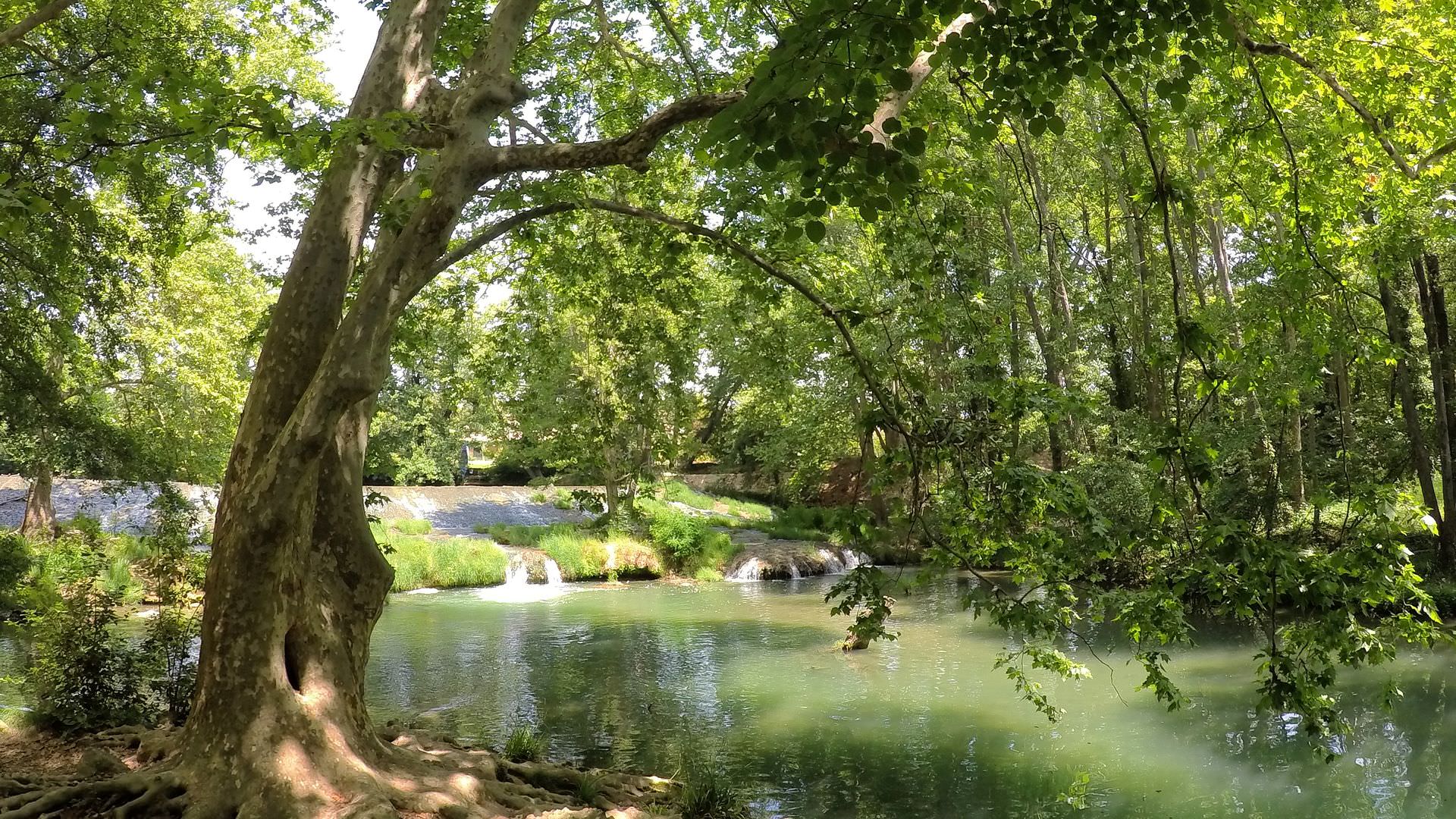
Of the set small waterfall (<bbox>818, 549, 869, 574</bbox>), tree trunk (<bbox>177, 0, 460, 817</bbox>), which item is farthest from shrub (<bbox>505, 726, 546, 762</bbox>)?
small waterfall (<bbox>818, 549, 869, 574</bbox>)

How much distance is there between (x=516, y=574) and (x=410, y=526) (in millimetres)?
4276

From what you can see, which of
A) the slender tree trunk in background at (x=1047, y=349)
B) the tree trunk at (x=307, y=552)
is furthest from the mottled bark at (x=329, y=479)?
the slender tree trunk in background at (x=1047, y=349)

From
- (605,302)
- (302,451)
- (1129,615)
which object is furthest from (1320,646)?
(605,302)

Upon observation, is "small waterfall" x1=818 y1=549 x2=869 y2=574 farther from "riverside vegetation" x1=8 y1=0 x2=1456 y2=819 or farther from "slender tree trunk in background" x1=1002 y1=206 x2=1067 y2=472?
"riverside vegetation" x1=8 y1=0 x2=1456 y2=819

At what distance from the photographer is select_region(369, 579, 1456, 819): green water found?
775 centimetres

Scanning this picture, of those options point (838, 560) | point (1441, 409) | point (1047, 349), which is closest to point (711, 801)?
point (1441, 409)

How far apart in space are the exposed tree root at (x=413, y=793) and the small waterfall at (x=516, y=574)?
633 inches

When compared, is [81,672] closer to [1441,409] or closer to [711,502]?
[1441,409]

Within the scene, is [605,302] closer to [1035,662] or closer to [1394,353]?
[1035,662]

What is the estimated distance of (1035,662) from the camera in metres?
5.62

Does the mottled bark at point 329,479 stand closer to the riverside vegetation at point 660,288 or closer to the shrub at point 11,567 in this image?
the riverside vegetation at point 660,288

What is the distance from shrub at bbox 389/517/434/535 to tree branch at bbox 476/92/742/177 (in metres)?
21.6

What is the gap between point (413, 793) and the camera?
214 inches

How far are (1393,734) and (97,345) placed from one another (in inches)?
583
